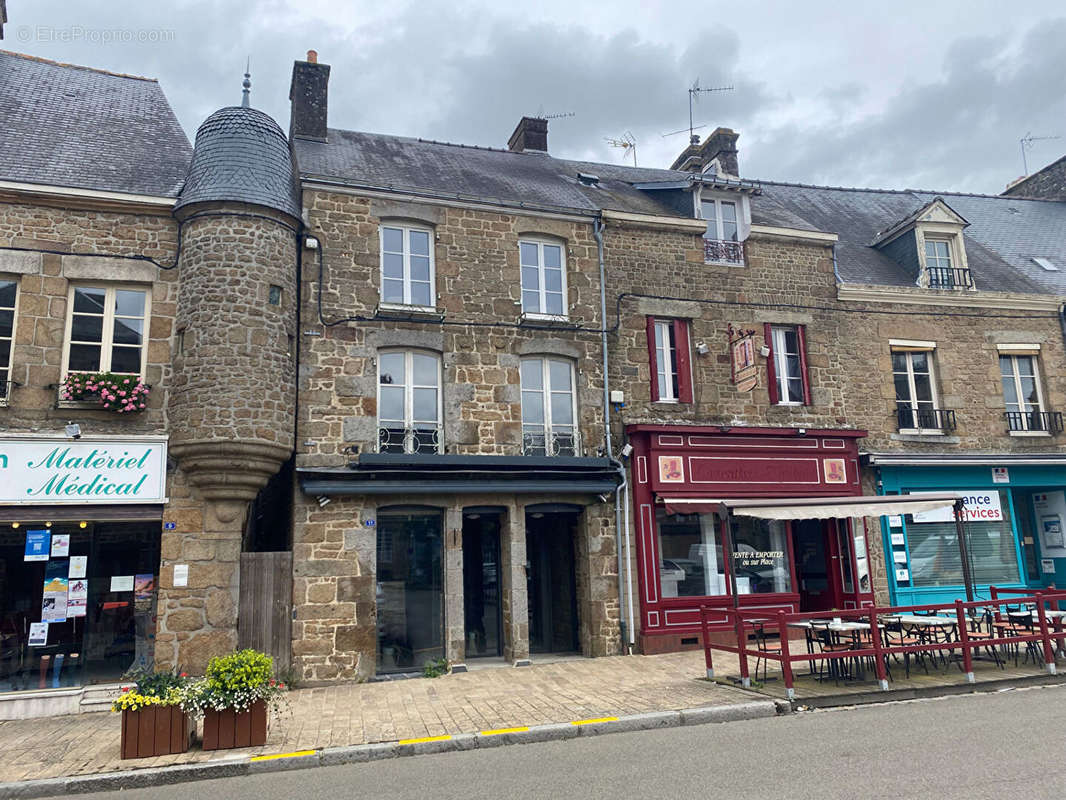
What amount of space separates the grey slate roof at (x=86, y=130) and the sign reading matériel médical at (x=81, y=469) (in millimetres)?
3628

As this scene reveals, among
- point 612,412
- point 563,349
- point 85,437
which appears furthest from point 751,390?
point 85,437

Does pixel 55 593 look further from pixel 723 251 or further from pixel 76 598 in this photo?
pixel 723 251

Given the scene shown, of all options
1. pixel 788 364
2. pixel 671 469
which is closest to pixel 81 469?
pixel 671 469

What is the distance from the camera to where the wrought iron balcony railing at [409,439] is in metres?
11.5

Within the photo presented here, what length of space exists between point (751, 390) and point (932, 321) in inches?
182

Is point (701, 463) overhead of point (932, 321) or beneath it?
beneath

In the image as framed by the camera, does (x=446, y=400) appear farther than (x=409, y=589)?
Yes

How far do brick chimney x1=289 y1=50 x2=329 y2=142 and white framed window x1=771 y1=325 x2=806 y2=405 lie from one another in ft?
30.7

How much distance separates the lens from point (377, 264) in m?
12.0

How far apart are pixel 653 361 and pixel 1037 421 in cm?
842

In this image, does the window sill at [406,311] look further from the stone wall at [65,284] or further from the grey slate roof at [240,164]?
the stone wall at [65,284]

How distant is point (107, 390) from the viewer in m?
10.2

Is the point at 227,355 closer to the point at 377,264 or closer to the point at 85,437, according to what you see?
the point at 85,437

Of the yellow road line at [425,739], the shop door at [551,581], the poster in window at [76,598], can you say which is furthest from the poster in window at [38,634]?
the shop door at [551,581]
